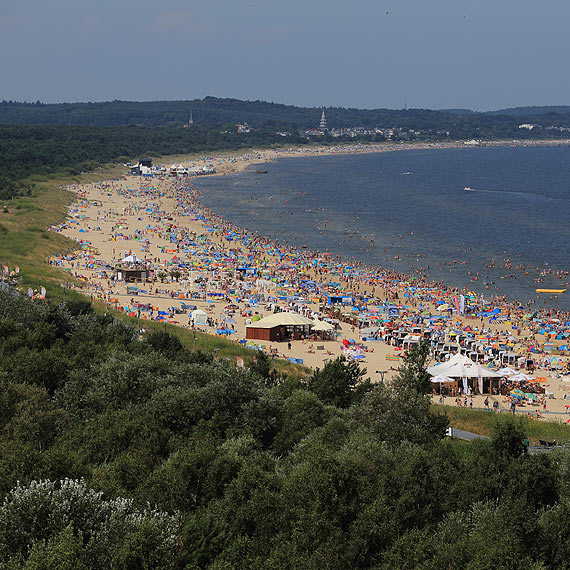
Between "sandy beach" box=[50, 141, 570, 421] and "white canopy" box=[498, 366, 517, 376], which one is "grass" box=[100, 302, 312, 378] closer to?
"sandy beach" box=[50, 141, 570, 421]

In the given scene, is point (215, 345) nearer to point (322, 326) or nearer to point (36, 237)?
point (322, 326)

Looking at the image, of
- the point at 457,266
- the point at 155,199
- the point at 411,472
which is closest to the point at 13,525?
the point at 411,472

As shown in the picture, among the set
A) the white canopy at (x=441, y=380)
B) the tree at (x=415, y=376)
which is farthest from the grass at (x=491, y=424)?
the white canopy at (x=441, y=380)

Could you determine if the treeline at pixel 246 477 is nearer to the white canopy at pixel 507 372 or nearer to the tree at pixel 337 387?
the tree at pixel 337 387

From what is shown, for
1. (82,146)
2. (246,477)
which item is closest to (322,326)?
(246,477)

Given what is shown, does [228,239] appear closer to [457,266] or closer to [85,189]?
[457,266]
